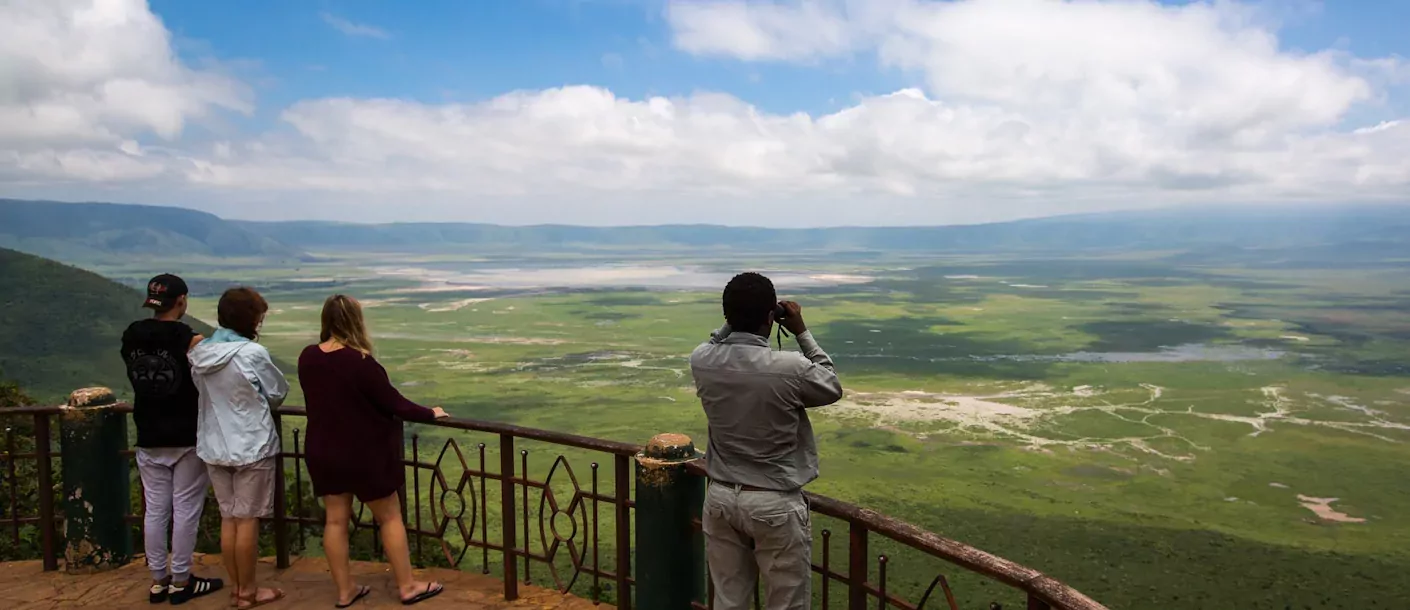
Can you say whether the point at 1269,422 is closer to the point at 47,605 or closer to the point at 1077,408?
the point at 1077,408

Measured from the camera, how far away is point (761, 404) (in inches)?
131

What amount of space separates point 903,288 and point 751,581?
141m

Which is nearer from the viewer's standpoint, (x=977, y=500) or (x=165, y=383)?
(x=165, y=383)

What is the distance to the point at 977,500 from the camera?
32.8m

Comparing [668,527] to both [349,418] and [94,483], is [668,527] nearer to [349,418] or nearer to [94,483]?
[349,418]

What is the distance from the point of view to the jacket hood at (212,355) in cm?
439

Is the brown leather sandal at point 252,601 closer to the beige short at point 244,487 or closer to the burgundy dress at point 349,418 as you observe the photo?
the beige short at point 244,487

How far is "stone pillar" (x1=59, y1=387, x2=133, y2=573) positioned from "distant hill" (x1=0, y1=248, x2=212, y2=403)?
160ft

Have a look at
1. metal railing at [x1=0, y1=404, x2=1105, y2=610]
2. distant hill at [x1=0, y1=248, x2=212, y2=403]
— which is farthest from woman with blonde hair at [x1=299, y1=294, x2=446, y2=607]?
distant hill at [x1=0, y1=248, x2=212, y2=403]

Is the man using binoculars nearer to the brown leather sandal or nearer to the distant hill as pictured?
the brown leather sandal

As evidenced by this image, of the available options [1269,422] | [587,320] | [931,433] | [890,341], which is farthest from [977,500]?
[587,320]

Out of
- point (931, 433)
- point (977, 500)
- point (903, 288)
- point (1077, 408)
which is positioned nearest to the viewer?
point (977, 500)

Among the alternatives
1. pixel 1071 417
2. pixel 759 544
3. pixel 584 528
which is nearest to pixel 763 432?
pixel 759 544

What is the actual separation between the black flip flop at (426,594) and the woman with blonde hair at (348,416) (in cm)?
54
